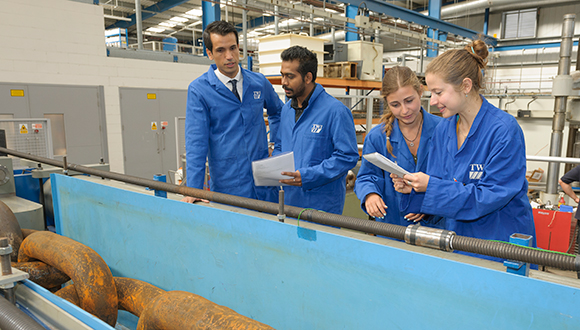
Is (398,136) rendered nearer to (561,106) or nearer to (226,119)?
(226,119)

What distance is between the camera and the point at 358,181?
1556mm

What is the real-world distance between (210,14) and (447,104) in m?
6.61

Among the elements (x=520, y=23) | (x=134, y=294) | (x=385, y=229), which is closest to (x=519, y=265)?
(x=385, y=229)

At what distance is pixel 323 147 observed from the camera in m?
1.79

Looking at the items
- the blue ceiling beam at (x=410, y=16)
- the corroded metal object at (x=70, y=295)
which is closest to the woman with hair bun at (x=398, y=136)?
the corroded metal object at (x=70, y=295)

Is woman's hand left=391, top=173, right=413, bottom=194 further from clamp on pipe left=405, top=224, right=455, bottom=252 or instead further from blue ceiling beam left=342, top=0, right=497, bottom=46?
blue ceiling beam left=342, top=0, right=497, bottom=46

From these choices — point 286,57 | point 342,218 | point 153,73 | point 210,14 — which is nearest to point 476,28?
point 210,14

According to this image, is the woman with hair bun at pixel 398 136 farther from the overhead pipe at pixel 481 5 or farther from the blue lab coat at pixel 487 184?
the overhead pipe at pixel 481 5

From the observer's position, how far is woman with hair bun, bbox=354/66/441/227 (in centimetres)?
154

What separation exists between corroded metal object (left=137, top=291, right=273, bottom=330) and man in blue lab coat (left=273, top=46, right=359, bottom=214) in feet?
2.55

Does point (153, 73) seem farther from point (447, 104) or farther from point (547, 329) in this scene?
point (547, 329)

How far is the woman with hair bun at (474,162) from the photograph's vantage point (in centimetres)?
105

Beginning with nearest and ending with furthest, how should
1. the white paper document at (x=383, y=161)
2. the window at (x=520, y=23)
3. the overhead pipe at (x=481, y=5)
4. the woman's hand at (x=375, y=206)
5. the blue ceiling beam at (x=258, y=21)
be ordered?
1. the white paper document at (x=383, y=161)
2. the woman's hand at (x=375, y=206)
3. the overhead pipe at (x=481, y=5)
4. the window at (x=520, y=23)
5. the blue ceiling beam at (x=258, y=21)

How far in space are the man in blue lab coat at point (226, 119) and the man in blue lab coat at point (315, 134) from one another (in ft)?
0.65
